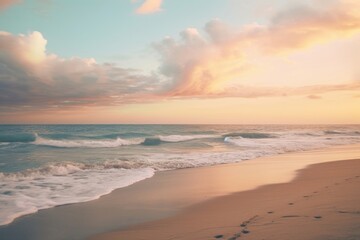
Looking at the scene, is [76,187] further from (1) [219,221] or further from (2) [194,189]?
(1) [219,221]

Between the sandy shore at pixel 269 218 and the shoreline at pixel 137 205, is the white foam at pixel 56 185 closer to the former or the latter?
the shoreline at pixel 137 205

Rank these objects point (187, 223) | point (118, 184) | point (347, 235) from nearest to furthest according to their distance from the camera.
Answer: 1. point (347, 235)
2. point (187, 223)
3. point (118, 184)

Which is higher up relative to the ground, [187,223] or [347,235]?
[347,235]

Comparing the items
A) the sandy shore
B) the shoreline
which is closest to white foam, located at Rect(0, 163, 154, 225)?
the shoreline

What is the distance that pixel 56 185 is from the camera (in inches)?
409

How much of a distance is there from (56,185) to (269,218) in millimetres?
7598

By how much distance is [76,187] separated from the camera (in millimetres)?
10078

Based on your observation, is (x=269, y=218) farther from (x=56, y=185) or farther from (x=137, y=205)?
(x=56, y=185)

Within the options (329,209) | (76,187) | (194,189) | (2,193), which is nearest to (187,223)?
(329,209)

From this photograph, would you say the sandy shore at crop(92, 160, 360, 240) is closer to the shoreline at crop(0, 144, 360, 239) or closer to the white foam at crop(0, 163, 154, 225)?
the shoreline at crop(0, 144, 360, 239)

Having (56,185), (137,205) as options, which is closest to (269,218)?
(137,205)

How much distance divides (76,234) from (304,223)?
411cm

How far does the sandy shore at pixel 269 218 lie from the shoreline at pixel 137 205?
50cm

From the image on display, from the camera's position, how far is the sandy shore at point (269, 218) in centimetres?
473
